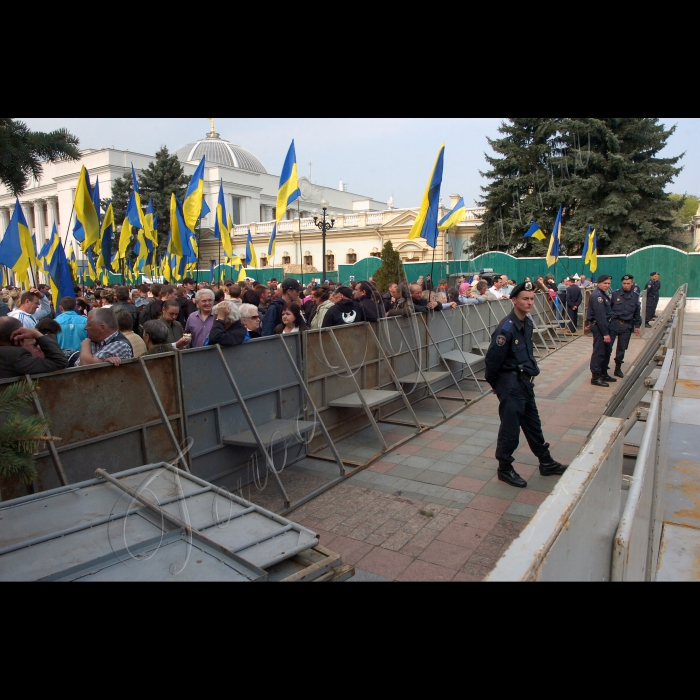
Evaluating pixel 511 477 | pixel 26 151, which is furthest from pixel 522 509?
pixel 26 151

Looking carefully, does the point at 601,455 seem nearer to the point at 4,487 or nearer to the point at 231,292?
the point at 4,487

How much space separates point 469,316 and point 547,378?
6.55ft

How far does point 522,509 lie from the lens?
4.95m

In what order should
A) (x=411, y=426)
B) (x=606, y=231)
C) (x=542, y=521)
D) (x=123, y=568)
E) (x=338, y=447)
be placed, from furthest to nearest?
(x=606, y=231), (x=411, y=426), (x=338, y=447), (x=123, y=568), (x=542, y=521)

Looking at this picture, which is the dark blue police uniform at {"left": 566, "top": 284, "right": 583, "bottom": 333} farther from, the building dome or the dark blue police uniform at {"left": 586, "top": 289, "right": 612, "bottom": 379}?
the building dome

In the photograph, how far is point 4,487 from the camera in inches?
142

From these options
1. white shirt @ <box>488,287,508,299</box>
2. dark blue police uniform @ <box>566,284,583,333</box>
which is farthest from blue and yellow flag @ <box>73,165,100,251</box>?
dark blue police uniform @ <box>566,284,583,333</box>

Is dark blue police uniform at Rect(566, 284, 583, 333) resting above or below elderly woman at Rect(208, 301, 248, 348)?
below

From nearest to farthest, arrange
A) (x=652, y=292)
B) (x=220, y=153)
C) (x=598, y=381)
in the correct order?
(x=598, y=381), (x=652, y=292), (x=220, y=153)

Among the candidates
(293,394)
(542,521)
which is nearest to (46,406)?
(293,394)

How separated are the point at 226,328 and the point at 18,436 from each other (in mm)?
3416

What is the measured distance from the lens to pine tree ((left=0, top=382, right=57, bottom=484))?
2.01 meters

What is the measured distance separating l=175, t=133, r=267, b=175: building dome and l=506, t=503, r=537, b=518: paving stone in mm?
63767

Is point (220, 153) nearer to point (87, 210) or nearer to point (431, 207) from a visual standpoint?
point (87, 210)
